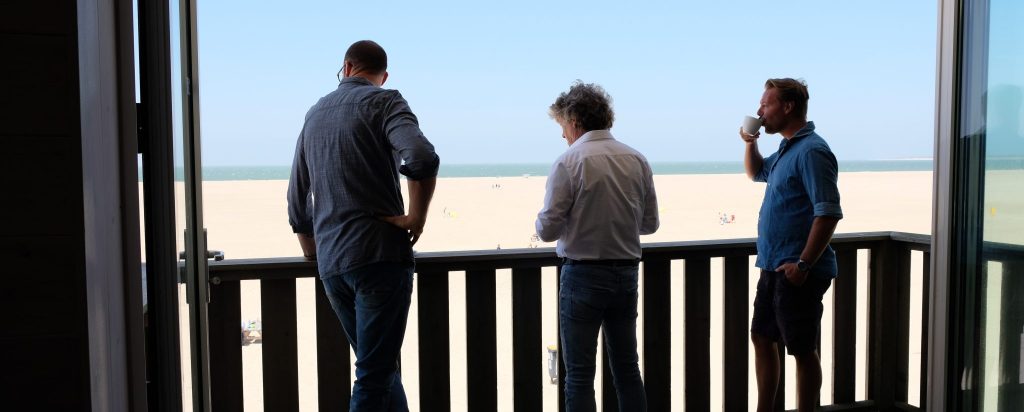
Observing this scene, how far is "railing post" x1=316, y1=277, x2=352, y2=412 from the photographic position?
2801 mm

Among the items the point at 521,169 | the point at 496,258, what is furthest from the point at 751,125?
the point at 521,169

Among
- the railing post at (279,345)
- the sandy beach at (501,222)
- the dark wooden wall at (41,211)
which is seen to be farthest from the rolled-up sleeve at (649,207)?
the sandy beach at (501,222)

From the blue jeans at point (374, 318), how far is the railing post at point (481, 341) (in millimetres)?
509

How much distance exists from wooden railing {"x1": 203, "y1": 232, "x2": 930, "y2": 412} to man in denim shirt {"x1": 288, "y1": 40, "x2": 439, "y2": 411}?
43 centimetres

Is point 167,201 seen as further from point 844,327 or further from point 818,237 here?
point 844,327

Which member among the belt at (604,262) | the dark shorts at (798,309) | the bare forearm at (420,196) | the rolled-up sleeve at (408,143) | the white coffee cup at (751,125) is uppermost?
the white coffee cup at (751,125)

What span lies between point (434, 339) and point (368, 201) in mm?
773

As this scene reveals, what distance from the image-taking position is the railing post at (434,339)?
9.30 feet

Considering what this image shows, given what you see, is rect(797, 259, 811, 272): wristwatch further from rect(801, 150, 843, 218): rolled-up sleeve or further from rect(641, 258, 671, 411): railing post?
rect(641, 258, 671, 411): railing post

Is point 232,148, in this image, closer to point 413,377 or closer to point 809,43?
point 809,43

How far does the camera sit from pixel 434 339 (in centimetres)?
286

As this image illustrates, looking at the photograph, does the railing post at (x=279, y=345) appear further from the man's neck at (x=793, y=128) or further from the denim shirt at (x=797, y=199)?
the man's neck at (x=793, y=128)

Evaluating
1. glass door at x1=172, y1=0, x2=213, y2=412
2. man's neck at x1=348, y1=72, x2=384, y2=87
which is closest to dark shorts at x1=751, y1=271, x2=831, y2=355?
man's neck at x1=348, y1=72, x2=384, y2=87

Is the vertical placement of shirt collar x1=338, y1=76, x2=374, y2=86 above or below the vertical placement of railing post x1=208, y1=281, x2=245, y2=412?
above
